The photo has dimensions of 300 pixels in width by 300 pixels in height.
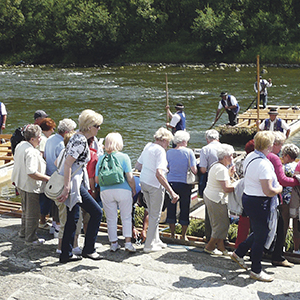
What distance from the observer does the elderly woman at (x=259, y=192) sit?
Result: 17.1 ft

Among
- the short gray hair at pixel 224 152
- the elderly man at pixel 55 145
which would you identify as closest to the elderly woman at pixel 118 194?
the elderly man at pixel 55 145

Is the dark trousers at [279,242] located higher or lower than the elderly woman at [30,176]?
lower

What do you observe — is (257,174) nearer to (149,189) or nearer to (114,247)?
(149,189)

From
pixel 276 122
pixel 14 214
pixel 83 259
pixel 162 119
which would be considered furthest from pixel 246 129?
pixel 83 259

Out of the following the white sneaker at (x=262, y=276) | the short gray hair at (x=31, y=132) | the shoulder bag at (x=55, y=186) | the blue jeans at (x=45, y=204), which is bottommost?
the white sneaker at (x=262, y=276)

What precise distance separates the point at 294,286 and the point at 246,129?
12.4m

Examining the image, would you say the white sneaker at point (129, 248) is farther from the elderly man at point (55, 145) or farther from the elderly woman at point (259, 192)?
the elderly woman at point (259, 192)

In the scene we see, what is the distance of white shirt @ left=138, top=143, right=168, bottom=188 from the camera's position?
6105 millimetres

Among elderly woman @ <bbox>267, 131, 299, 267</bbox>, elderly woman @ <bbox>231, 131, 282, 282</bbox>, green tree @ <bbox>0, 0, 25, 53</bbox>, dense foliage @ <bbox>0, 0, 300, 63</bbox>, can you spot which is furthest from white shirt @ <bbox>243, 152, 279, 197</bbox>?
green tree @ <bbox>0, 0, 25, 53</bbox>

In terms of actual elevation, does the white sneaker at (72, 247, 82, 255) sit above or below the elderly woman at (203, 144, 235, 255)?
below

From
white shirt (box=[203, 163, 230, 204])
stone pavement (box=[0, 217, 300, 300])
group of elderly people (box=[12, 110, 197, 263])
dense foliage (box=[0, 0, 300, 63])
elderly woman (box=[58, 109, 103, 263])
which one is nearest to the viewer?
stone pavement (box=[0, 217, 300, 300])

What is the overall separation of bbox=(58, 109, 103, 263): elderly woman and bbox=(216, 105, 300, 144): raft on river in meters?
11.7

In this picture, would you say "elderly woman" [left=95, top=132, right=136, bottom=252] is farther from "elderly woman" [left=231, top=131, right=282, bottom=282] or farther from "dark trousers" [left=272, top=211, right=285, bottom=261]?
"dark trousers" [left=272, top=211, right=285, bottom=261]

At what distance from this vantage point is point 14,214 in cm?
767
